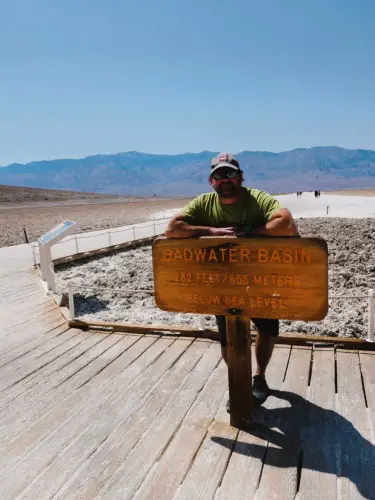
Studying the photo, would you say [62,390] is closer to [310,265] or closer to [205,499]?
[205,499]

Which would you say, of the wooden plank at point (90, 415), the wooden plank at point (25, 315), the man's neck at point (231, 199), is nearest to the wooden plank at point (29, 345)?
the wooden plank at point (25, 315)

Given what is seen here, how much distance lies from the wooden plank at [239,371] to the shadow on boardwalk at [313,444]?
15 centimetres

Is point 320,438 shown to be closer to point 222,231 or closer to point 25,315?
point 222,231

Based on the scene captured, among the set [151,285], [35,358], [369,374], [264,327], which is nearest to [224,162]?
[264,327]

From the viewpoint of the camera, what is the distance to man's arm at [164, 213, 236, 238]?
3.15m

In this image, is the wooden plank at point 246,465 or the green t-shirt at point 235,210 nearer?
the wooden plank at point 246,465

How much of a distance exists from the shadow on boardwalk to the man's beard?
5.98 feet

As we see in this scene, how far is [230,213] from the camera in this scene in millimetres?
3305

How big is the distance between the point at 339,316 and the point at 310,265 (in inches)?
232

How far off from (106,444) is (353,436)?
186cm

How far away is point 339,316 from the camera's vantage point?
27.3ft

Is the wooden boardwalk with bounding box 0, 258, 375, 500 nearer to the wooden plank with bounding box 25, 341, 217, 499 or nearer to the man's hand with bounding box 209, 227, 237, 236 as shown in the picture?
the wooden plank with bounding box 25, 341, 217, 499

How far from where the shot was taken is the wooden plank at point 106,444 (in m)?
2.95

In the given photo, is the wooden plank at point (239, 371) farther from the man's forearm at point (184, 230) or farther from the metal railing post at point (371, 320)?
the metal railing post at point (371, 320)
